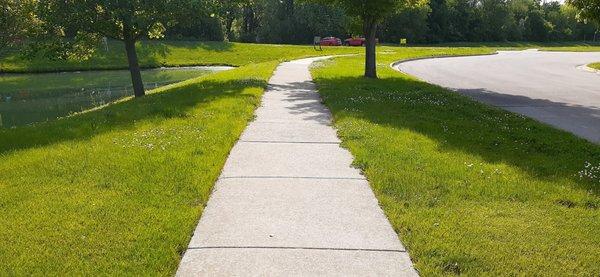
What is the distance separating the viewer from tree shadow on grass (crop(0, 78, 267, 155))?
348 inches

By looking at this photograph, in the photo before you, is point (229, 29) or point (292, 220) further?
point (229, 29)

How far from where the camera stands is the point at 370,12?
19.4 metres

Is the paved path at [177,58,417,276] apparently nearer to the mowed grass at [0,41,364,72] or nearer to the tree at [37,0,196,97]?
the tree at [37,0,196,97]

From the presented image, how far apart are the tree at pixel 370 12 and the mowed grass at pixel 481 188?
8.73m

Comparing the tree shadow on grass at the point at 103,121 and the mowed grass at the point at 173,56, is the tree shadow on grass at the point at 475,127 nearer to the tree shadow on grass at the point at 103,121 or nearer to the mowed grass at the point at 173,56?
the tree shadow on grass at the point at 103,121

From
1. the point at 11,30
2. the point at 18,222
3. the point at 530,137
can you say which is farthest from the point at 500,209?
the point at 11,30

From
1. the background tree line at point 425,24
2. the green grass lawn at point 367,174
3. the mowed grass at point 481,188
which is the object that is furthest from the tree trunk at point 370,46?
the background tree line at point 425,24

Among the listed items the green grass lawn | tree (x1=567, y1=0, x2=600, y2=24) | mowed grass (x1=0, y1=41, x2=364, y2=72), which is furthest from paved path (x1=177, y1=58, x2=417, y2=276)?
mowed grass (x1=0, y1=41, x2=364, y2=72)

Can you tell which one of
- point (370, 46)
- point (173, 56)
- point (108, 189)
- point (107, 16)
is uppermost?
point (107, 16)

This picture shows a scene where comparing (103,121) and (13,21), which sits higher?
(13,21)

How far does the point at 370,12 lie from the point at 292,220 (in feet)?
51.3

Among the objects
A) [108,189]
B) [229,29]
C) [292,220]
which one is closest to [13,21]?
[108,189]

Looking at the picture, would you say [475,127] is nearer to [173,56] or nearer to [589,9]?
[589,9]

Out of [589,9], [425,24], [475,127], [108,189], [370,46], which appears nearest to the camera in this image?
[108,189]
